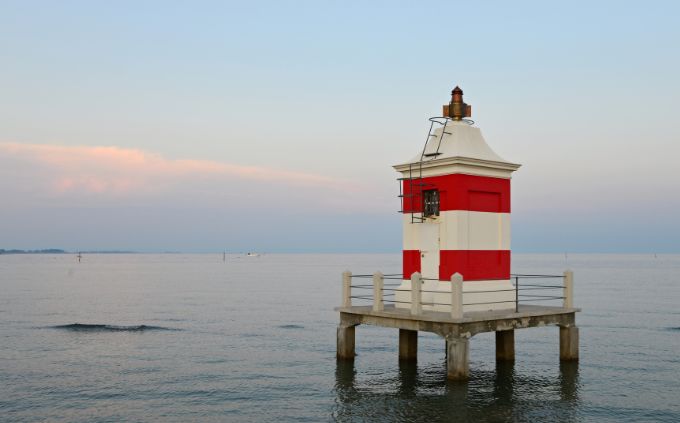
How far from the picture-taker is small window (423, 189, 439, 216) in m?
21.1

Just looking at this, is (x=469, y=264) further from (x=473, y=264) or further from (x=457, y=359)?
(x=457, y=359)

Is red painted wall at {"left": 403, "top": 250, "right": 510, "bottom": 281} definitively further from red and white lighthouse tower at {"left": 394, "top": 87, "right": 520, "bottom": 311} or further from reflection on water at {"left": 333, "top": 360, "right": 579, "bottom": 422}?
reflection on water at {"left": 333, "top": 360, "right": 579, "bottom": 422}

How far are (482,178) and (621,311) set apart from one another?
34.8m

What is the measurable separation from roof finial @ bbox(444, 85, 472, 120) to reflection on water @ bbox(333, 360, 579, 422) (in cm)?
895

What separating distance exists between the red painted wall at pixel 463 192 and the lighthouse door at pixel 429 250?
0.69 metres

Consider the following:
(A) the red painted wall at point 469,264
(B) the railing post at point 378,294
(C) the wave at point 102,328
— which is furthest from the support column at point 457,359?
(C) the wave at point 102,328

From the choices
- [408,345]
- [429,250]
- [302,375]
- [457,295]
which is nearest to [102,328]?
[302,375]

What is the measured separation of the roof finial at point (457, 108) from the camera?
2250cm

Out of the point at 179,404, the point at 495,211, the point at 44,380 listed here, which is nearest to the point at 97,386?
the point at 44,380

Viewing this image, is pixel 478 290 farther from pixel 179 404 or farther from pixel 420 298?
pixel 179 404

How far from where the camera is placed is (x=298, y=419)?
18375 mm

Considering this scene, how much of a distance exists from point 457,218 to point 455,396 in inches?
211

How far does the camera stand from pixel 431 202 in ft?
70.2

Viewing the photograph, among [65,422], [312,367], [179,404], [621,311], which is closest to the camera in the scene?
[65,422]
